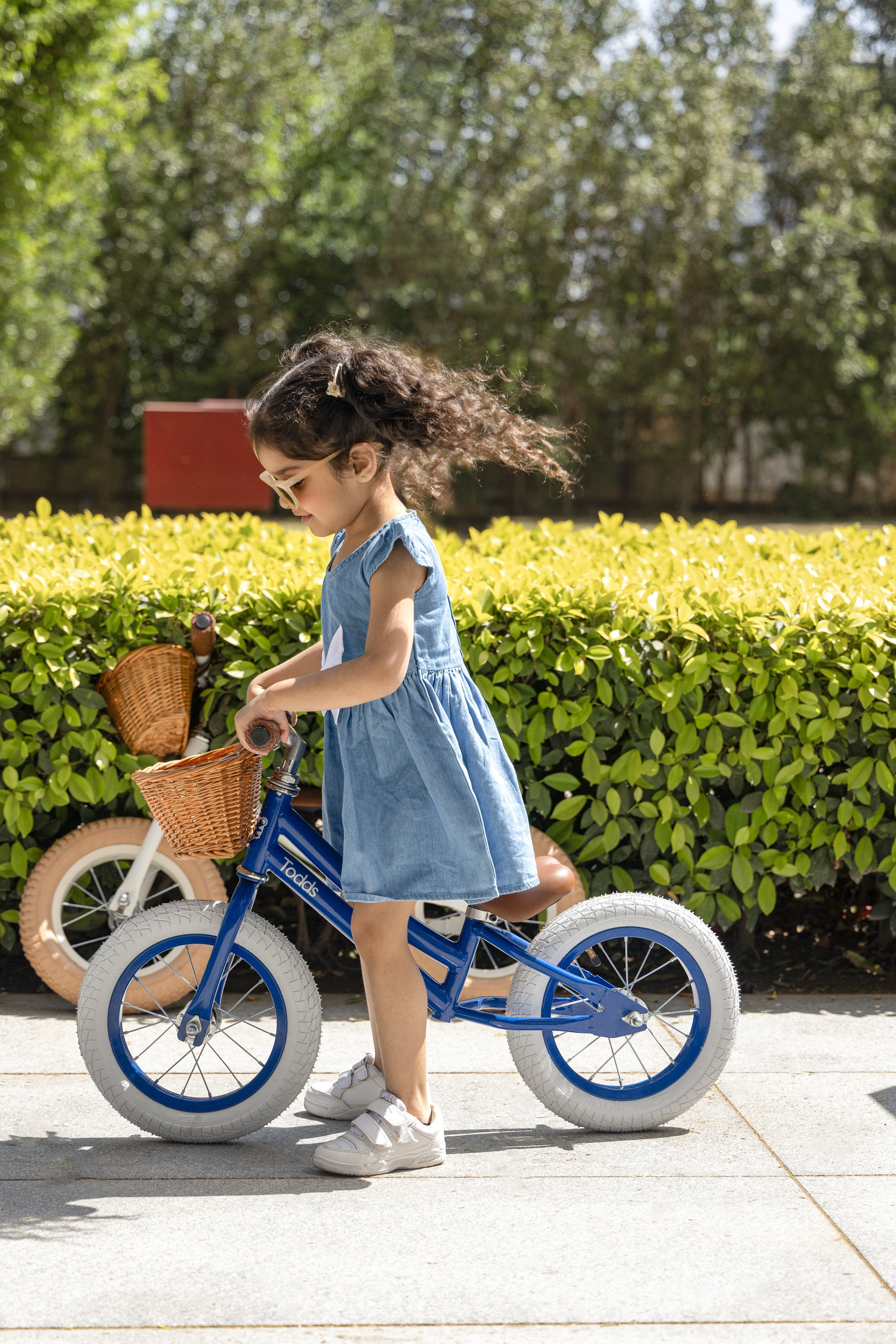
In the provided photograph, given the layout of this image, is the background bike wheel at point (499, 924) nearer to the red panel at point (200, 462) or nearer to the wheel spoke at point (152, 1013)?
the wheel spoke at point (152, 1013)

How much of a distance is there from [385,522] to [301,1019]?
3.75ft

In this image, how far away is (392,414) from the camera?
2912mm

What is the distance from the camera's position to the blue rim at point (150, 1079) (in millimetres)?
3039

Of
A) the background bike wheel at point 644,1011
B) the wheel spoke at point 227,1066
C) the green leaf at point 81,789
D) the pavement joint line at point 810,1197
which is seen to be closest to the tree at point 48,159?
the green leaf at point 81,789

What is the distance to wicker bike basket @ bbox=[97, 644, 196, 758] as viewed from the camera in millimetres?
3516

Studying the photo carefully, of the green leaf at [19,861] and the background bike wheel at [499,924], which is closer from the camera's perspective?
the background bike wheel at [499,924]

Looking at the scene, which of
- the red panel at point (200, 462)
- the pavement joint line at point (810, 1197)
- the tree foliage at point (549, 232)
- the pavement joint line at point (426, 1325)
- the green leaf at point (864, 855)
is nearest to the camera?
the pavement joint line at point (426, 1325)

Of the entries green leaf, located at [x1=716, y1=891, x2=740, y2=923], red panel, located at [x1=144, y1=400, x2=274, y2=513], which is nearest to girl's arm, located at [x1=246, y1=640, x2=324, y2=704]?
green leaf, located at [x1=716, y1=891, x2=740, y2=923]

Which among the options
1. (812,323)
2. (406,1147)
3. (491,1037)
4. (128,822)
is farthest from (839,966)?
(812,323)

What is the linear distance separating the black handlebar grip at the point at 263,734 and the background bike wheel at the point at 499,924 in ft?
3.61

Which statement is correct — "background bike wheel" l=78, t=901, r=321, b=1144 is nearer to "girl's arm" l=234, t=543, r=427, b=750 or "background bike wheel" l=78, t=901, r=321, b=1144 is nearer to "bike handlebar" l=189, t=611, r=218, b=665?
"girl's arm" l=234, t=543, r=427, b=750

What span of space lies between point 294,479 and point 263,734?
0.55m

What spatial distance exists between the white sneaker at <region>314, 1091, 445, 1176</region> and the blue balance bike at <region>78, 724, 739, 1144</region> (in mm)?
198

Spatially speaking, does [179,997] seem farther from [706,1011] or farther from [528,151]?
[528,151]
